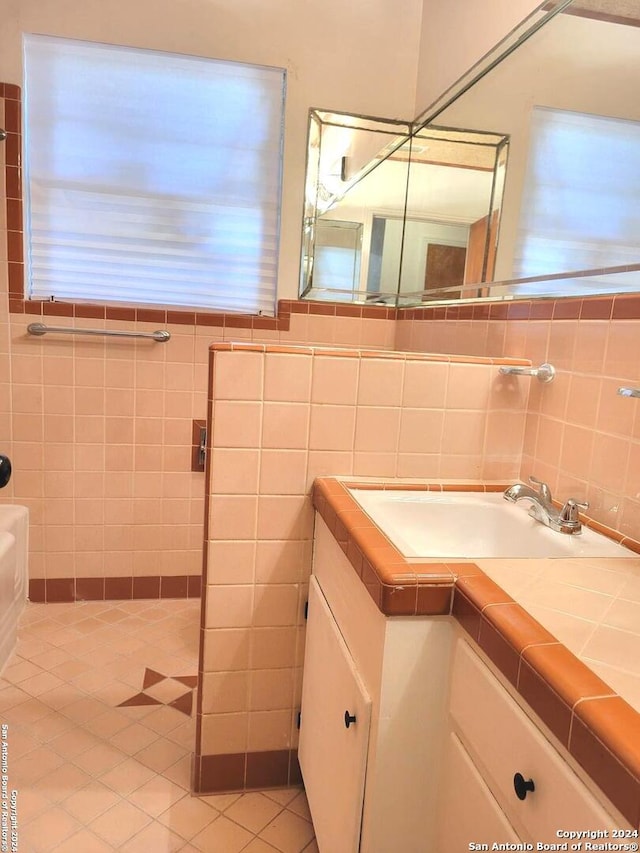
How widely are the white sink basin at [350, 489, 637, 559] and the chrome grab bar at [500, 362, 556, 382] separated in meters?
0.30

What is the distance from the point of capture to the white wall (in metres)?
2.09

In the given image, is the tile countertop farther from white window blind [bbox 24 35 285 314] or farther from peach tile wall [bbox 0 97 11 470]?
peach tile wall [bbox 0 97 11 470]

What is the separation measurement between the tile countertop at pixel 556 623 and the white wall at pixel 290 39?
1.69 m

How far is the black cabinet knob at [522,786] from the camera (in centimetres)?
68

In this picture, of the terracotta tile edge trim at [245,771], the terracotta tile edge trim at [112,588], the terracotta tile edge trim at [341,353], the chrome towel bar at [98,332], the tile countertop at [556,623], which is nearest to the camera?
the tile countertop at [556,623]

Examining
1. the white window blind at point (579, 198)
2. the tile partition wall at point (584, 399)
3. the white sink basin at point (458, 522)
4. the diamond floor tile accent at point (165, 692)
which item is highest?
the white window blind at point (579, 198)

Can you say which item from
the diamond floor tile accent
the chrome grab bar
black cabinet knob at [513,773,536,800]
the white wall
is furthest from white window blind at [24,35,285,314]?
black cabinet knob at [513,773,536,800]

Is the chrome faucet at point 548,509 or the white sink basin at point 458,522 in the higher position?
the chrome faucet at point 548,509

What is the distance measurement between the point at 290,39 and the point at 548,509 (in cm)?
201

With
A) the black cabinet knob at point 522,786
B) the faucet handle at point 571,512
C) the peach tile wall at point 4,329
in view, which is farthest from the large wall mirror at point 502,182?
the peach tile wall at point 4,329

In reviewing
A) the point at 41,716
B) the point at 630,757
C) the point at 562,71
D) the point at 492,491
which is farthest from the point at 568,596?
the point at 41,716

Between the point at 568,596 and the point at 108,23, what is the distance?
7.81 feet

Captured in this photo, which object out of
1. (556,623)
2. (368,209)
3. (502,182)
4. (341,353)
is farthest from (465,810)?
(368,209)

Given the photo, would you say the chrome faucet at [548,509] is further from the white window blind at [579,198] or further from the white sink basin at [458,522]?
the white window blind at [579,198]
